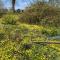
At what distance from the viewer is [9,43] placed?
8.32 m

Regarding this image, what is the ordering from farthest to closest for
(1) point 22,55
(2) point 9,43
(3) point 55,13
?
(3) point 55,13 → (2) point 9,43 → (1) point 22,55

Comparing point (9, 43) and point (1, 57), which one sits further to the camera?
point (9, 43)

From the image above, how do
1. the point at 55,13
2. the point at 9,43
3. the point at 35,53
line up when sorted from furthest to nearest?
the point at 55,13 < the point at 9,43 < the point at 35,53

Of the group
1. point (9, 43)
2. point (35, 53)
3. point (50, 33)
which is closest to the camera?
point (35, 53)

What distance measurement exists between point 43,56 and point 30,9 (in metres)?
15.2

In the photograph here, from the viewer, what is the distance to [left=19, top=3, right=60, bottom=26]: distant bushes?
21.5 m

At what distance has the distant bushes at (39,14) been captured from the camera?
21.5 meters

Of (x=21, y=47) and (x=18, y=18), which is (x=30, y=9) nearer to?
(x=18, y=18)

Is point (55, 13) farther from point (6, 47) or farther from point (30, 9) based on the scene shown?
point (6, 47)

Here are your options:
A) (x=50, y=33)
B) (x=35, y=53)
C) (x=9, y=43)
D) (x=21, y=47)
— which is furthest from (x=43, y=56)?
(x=50, y=33)

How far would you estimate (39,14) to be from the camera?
21953 mm

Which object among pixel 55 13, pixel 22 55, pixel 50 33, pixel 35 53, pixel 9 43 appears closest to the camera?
pixel 22 55

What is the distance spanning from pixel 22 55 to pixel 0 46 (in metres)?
1.41

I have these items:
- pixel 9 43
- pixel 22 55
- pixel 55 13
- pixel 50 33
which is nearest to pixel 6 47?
pixel 9 43
